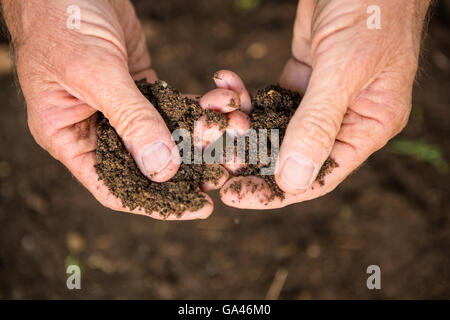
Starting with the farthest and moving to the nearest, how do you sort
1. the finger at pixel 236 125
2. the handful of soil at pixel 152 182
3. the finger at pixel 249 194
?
the finger at pixel 236 125 → the finger at pixel 249 194 → the handful of soil at pixel 152 182

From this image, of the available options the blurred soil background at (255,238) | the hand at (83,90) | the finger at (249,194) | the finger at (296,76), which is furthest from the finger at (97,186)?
the blurred soil background at (255,238)

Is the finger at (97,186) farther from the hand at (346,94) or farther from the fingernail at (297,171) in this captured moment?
the fingernail at (297,171)

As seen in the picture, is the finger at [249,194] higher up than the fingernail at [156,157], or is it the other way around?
the fingernail at [156,157]

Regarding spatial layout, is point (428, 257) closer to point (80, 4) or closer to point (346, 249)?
point (346, 249)

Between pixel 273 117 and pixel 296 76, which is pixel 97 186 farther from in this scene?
pixel 296 76

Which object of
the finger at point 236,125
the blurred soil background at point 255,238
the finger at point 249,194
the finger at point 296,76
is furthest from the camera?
the blurred soil background at point 255,238

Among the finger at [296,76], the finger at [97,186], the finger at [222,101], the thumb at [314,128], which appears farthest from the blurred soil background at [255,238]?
the thumb at [314,128]

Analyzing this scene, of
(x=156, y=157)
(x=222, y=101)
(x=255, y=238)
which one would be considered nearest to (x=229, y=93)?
(x=222, y=101)

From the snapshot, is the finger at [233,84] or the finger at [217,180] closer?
the finger at [217,180]

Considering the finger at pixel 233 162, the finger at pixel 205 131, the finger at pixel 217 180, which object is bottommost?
the finger at pixel 217 180
